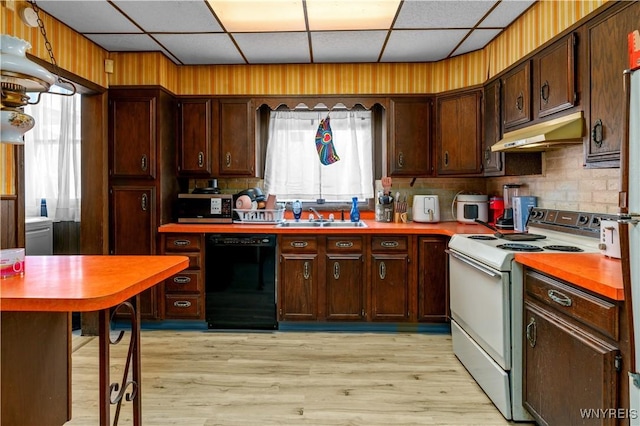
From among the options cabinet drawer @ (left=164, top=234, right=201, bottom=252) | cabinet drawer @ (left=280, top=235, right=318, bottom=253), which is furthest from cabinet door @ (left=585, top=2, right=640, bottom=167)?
cabinet drawer @ (left=164, top=234, right=201, bottom=252)

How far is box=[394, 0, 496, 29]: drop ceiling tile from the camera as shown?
2.58 metres

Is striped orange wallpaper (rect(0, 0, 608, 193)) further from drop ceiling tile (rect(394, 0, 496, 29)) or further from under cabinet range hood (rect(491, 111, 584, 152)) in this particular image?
under cabinet range hood (rect(491, 111, 584, 152))

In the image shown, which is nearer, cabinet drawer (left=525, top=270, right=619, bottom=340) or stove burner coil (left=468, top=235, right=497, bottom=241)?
cabinet drawer (left=525, top=270, right=619, bottom=340)

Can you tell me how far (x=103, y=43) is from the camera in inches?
127

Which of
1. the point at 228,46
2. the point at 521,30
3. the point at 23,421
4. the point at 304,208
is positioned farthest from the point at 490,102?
the point at 23,421

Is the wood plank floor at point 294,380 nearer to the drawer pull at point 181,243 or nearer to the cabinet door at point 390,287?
the cabinet door at point 390,287

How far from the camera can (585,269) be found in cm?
156

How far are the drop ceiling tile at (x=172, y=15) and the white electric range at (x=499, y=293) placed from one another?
237 centimetres

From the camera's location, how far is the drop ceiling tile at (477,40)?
3.03 metres

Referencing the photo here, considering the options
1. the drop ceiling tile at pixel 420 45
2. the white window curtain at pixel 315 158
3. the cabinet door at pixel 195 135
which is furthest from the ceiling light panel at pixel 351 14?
the cabinet door at pixel 195 135

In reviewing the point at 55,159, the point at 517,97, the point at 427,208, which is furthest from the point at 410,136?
the point at 55,159

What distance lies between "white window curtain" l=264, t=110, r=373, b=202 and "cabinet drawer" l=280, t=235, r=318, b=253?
80 centimetres

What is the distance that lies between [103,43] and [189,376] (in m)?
2.73

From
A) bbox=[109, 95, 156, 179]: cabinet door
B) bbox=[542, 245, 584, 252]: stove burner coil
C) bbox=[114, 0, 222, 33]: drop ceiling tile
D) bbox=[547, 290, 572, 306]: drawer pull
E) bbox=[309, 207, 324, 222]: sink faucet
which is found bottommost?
bbox=[547, 290, 572, 306]: drawer pull
